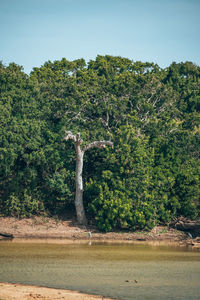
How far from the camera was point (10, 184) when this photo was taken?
34.7 metres

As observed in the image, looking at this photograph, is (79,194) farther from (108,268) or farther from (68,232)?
(108,268)

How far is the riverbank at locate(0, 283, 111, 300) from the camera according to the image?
14484 mm

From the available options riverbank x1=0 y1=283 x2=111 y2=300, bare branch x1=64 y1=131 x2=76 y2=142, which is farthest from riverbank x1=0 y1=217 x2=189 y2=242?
riverbank x1=0 y1=283 x2=111 y2=300

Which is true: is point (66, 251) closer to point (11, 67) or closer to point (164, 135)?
point (164, 135)

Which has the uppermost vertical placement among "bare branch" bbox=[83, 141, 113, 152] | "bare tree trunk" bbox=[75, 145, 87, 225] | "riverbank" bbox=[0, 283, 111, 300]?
"bare branch" bbox=[83, 141, 113, 152]

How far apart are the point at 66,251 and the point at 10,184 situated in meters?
10.7

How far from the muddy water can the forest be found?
4657 millimetres

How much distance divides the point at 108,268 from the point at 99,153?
15938 mm

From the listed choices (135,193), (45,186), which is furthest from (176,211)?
(45,186)

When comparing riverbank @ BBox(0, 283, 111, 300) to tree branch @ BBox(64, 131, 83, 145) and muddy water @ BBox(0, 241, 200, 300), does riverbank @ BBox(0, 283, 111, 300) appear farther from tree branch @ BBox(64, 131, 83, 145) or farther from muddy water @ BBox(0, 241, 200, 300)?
tree branch @ BBox(64, 131, 83, 145)

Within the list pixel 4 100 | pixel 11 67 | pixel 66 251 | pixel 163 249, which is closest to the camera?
pixel 66 251

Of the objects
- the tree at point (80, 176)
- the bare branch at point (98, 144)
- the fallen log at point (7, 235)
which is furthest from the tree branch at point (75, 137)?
the fallen log at point (7, 235)

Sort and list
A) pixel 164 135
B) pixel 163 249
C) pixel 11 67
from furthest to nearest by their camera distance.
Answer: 1. pixel 11 67
2. pixel 164 135
3. pixel 163 249

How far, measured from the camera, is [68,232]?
3300 centimetres
